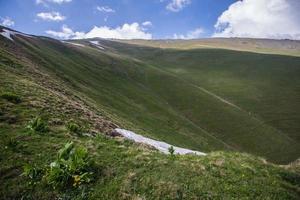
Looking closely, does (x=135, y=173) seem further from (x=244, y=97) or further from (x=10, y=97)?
(x=244, y=97)

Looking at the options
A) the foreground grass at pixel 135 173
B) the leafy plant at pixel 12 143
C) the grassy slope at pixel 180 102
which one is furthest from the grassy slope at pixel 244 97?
the leafy plant at pixel 12 143

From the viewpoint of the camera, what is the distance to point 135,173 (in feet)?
43.0

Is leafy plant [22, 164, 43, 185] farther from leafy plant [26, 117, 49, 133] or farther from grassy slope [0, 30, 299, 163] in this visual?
grassy slope [0, 30, 299, 163]

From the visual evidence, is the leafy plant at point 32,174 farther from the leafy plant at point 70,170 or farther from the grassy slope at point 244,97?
the grassy slope at point 244,97

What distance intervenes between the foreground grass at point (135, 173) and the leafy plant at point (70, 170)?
0.30 m

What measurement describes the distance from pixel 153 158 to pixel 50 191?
205 inches

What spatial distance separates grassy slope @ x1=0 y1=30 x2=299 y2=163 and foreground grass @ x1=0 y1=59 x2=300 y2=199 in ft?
60.3

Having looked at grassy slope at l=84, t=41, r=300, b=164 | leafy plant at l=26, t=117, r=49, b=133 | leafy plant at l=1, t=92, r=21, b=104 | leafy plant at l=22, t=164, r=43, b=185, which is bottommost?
grassy slope at l=84, t=41, r=300, b=164

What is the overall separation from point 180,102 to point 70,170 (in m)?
63.3

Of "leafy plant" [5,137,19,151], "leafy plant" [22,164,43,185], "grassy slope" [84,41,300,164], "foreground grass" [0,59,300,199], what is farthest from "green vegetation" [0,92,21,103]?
"grassy slope" [84,41,300,164]

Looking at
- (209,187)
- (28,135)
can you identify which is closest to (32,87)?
(28,135)

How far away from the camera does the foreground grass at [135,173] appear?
12.0 meters

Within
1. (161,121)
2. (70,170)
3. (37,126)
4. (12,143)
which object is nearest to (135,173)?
(70,170)

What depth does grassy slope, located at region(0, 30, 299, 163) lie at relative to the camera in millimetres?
47625
